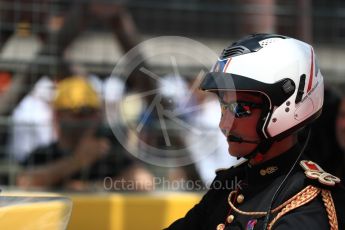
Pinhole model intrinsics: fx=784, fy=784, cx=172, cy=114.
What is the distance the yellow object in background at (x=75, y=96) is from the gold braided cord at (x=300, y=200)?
87.2 inches

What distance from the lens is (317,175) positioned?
2.15m

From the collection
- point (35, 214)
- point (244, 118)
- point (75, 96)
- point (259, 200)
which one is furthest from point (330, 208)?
point (75, 96)

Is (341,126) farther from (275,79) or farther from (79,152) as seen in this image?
(275,79)

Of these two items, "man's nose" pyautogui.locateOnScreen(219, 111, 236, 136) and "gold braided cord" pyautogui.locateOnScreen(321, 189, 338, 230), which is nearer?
"gold braided cord" pyautogui.locateOnScreen(321, 189, 338, 230)

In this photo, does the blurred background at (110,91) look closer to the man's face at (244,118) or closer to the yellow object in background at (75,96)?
the yellow object in background at (75,96)

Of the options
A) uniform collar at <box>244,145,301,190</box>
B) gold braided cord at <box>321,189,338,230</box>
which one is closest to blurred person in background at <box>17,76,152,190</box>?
uniform collar at <box>244,145,301,190</box>

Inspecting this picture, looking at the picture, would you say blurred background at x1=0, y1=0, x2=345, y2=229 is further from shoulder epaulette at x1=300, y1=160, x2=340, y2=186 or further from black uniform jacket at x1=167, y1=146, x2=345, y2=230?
shoulder epaulette at x1=300, y1=160, x2=340, y2=186

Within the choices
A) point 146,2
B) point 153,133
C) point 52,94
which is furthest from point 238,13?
point 52,94

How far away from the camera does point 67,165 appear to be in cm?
414

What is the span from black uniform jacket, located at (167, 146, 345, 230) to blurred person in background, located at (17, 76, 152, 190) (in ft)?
5.51

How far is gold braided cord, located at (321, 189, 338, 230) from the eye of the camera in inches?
80.5

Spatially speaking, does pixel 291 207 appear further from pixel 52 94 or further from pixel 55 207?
pixel 52 94

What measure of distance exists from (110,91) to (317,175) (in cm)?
228

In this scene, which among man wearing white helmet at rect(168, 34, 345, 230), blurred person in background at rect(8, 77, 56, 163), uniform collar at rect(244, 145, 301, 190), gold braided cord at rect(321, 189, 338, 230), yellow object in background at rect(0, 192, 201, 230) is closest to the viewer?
gold braided cord at rect(321, 189, 338, 230)
